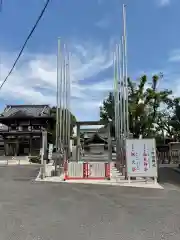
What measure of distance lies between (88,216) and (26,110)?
4411 cm

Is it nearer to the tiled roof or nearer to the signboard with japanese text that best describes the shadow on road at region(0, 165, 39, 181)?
the signboard with japanese text

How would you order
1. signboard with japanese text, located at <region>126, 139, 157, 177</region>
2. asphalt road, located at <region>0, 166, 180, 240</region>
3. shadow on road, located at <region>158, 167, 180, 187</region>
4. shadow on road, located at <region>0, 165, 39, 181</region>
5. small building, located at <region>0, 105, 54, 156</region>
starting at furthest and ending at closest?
small building, located at <region>0, 105, 54, 156</region>
shadow on road, located at <region>0, 165, 39, 181</region>
shadow on road, located at <region>158, 167, 180, 187</region>
signboard with japanese text, located at <region>126, 139, 157, 177</region>
asphalt road, located at <region>0, 166, 180, 240</region>

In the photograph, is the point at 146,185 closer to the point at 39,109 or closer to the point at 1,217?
the point at 1,217

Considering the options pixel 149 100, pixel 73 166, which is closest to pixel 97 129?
pixel 73 166

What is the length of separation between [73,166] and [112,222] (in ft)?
30.9

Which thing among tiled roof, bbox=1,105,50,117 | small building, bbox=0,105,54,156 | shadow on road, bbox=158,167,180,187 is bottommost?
shadow on road, bbox=158,167,180,187

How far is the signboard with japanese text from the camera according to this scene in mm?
13523

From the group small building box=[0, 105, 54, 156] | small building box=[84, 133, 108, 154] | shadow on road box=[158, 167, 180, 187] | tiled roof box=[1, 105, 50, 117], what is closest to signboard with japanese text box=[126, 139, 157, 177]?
shadow on road box=[158, 167, 180, 187]

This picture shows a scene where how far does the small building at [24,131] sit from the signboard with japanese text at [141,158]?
31436 mm

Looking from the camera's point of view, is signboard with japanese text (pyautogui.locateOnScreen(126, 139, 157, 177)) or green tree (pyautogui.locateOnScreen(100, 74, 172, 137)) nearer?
signboard with japanese text (pyautogui.locateOnScreen(126, 139, 157, 177))

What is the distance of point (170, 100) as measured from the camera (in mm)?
40250

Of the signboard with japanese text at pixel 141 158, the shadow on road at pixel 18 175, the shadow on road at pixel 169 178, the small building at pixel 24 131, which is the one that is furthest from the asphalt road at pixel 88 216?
the small building at pixel 24 131

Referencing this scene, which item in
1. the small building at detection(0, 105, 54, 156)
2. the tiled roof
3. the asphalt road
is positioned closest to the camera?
the asphalt road

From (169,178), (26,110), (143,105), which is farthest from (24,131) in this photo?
(169,178)
